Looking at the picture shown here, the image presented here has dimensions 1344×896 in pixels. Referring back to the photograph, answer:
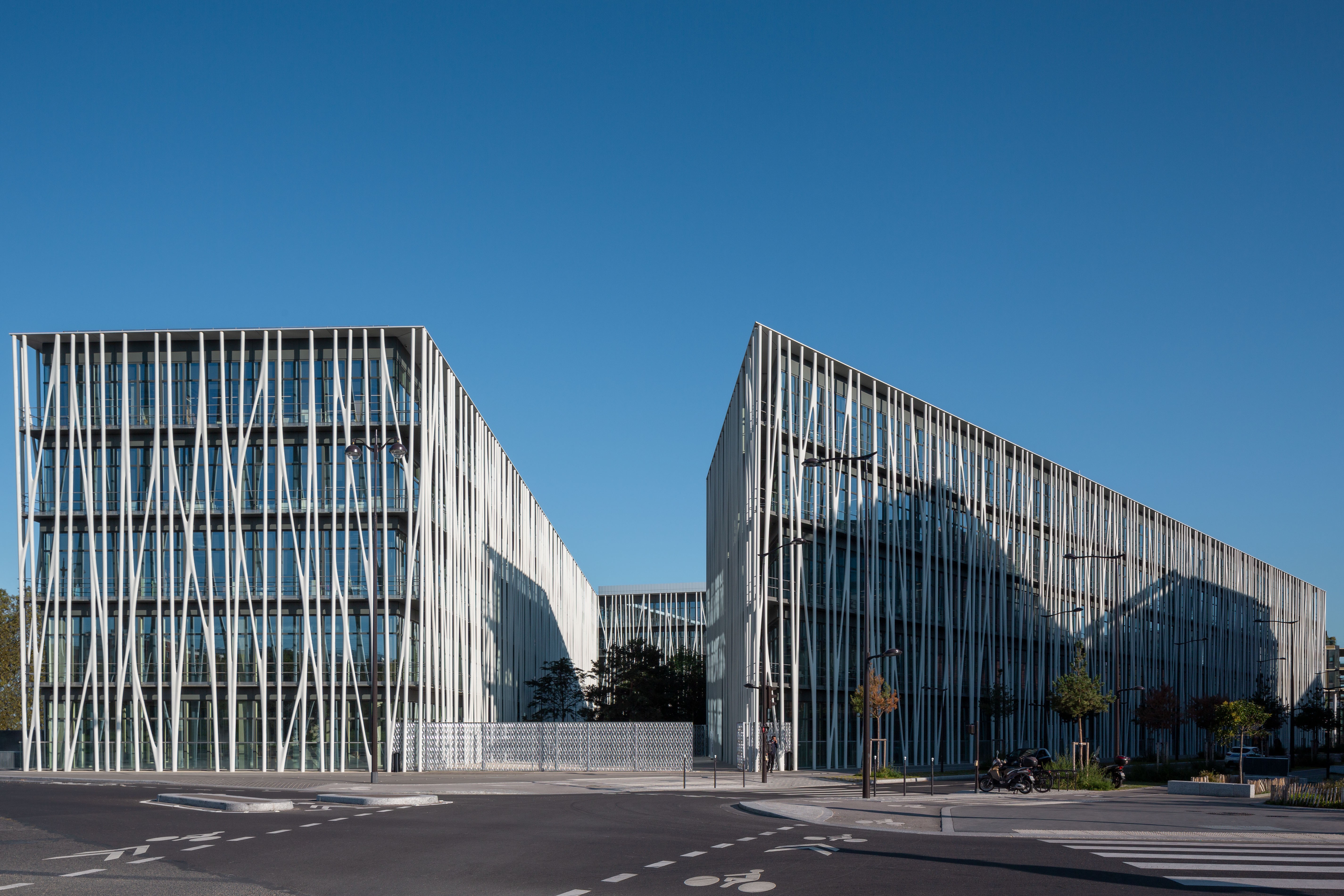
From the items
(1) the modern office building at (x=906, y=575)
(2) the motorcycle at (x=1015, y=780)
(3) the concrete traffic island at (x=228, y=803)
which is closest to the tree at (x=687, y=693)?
(1) the modern office building at (x=906, y=575)

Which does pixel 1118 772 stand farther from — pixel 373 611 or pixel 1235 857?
pixel 373 611

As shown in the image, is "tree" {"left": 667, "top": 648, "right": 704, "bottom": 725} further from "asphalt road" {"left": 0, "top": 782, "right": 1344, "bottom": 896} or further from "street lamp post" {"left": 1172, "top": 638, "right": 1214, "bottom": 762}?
"asphalt road" {"left": 0, "top": 782, "right": 1344, "bottom": 896}

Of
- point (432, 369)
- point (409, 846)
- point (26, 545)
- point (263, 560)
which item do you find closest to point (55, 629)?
point (26, 545)

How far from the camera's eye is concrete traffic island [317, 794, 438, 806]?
102 ft

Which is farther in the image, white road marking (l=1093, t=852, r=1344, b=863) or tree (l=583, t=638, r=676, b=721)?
tree (l=583, t=638, r=676, b=721)

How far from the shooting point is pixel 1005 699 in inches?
2746

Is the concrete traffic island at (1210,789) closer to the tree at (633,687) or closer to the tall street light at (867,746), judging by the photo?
the tall street light at (867,746)

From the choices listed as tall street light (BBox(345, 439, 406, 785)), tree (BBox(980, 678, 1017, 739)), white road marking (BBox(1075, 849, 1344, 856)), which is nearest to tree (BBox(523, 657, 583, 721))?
tree (BBox(980, 678, 1017, 739))

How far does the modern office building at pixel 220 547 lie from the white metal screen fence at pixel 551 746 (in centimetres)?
236

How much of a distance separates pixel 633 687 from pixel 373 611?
1595 inches

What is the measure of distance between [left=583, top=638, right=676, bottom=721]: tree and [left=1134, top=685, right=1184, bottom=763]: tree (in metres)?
30.1

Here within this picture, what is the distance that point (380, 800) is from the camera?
31906 mm

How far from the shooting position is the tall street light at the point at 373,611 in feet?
133

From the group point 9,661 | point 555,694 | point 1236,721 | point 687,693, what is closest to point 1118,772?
point 1236,721
